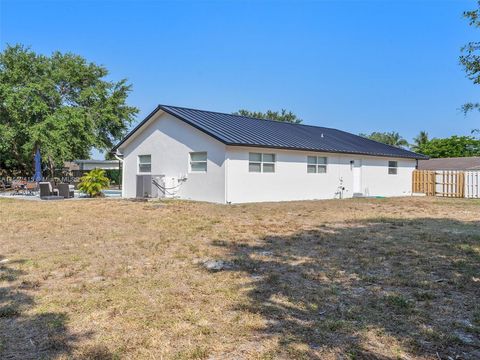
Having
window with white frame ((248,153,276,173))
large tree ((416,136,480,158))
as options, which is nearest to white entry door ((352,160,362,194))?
window with white frame ((248,153,276,173))

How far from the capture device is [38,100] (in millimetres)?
27312

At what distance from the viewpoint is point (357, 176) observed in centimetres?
2231

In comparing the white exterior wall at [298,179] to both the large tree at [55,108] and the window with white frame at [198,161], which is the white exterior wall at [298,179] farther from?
the large tree at [55,108]

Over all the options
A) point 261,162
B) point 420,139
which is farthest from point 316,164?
point 420,139

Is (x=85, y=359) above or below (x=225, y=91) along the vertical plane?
below

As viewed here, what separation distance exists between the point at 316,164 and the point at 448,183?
34.6 ft

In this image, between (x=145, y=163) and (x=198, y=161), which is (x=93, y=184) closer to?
(x=145, y=163)

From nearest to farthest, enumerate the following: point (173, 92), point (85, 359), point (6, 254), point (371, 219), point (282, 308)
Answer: point (85, 359) < point (282, 308) < point (6, 254) < point (371, 219) < point (173, 92)

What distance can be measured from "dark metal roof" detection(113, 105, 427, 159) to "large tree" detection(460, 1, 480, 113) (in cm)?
988

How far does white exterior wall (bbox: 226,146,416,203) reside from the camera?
16578 mm

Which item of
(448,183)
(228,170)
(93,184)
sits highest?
(228,170)

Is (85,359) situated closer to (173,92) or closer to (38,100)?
(38,100)

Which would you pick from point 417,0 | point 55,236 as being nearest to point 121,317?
point 55,236

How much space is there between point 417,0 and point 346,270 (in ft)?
34.3
